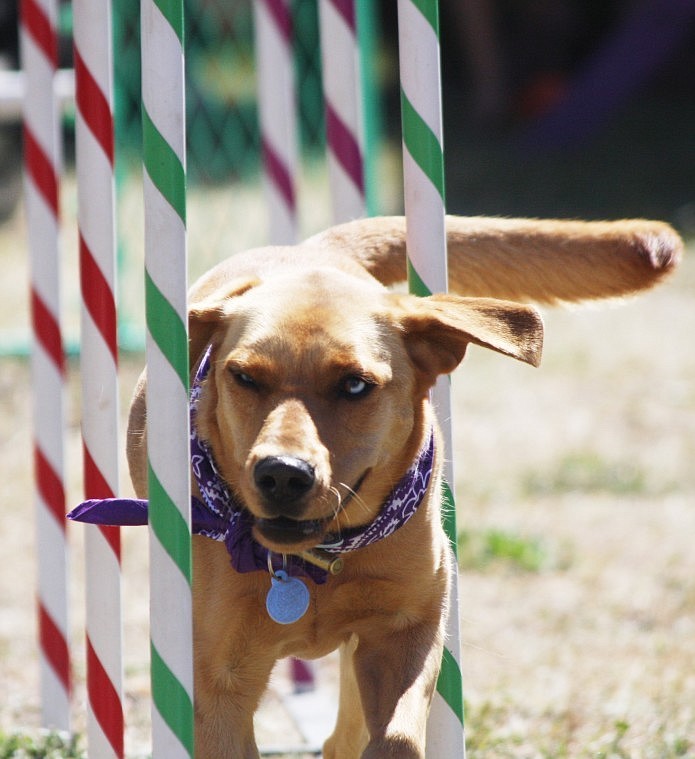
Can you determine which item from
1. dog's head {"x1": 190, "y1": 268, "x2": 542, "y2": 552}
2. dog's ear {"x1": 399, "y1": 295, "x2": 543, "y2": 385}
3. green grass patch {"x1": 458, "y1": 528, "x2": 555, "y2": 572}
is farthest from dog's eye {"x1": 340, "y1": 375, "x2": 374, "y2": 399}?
green grass patch {"x1": 458, "y1": 528, "x2": 555, "y2": 572}

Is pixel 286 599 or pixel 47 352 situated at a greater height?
pixel 47 352

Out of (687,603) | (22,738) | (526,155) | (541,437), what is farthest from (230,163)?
(22,738)

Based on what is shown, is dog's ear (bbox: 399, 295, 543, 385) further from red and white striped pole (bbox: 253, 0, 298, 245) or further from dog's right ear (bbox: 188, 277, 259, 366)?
red and white striped pole (bbox: 253, 0, 298, 245)

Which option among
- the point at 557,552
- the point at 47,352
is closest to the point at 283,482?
the point at 47,352

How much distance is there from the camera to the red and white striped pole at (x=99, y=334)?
3096 millimetres

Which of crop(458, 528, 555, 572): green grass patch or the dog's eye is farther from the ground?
the dog's eye

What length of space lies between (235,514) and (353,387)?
0.40 metres

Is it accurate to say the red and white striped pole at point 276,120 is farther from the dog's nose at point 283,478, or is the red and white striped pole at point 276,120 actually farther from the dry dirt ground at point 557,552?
the dog's nose at point 283,478

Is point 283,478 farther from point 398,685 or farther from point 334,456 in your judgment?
point 398,685

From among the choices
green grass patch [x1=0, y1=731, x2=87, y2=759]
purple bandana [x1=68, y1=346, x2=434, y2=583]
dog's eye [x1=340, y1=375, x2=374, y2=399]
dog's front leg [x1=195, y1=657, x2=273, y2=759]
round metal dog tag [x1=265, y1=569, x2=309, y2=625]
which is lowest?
green grass patch [x1=0, y1=731, x2=87, y2=759]

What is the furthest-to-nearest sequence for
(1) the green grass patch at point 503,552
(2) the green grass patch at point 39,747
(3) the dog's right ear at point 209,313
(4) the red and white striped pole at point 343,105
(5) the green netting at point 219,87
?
1. (5) the green netting at point 219,87
2. (1) the green grass patch at point 503,552
3. (4) the red and white striped pole at point 343,105
4. (2) the green grass patch at point 39,747
5. (3) the dog's right ear at point 209,313

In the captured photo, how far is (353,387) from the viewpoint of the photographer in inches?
111

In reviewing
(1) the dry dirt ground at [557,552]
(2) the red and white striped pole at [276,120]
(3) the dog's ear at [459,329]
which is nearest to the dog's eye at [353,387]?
(3) the dog's ear at [459,329]

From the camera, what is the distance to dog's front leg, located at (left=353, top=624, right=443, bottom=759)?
283 centimetres
